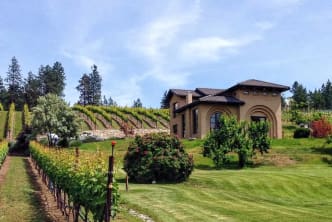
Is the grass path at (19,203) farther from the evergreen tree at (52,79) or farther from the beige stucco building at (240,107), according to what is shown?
the evergreen tree at (52,79)

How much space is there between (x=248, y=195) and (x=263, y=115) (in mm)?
24217

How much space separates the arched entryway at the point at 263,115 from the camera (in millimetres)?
37812

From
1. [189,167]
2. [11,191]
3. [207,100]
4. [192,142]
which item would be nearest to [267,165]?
[189,167]

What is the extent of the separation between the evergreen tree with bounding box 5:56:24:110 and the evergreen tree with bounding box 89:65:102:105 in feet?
56.8

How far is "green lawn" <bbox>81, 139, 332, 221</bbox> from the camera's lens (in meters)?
10.6

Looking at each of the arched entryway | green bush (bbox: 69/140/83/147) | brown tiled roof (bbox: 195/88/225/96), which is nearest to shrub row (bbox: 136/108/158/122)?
brown tiled roof (bbox: 195/88/225/96)

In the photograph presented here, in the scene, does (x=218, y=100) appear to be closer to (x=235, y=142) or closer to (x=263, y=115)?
(x=263, y=115)

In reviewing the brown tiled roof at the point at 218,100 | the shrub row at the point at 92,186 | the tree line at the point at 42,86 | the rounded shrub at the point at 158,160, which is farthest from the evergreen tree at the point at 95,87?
the shrub row at the point at 92,186

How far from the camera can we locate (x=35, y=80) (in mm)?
98062

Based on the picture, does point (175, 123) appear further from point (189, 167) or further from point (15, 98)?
point (15, 98)

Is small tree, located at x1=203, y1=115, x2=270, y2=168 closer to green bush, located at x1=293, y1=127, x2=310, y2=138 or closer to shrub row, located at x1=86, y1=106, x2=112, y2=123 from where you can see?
green bush, located at x1=293, y1=127, x2=310, y2=138

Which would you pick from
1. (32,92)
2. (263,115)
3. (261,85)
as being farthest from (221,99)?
(32,92)

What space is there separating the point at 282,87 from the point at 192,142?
33.5 ft

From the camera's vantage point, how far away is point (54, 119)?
41344mm
